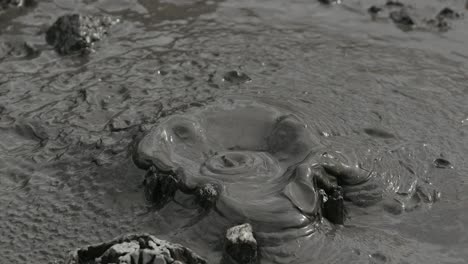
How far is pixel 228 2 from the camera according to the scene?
226 inches

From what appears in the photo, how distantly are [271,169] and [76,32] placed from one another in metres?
2.26

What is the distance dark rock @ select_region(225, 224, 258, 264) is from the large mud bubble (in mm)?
117

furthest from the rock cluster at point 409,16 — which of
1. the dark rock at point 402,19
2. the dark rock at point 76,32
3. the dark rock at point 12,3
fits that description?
the dark rock at point 12,3

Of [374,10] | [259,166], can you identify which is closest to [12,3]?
[374,10]

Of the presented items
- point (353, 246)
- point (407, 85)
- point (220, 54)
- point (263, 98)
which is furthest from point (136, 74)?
point (353, 246)

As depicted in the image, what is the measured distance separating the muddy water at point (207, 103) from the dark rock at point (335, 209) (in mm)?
57

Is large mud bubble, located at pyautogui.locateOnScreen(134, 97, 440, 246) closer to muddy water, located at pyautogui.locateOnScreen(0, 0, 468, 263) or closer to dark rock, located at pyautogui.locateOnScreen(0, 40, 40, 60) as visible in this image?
muddy water, located at pyautogui.locateOnScreen(0, 0, 468, 263)

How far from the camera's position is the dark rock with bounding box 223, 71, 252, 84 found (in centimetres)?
447

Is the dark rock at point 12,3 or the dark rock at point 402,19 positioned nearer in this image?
the dark rock at point 402,19

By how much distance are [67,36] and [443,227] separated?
3076 mm

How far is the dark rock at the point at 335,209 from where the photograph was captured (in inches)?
128

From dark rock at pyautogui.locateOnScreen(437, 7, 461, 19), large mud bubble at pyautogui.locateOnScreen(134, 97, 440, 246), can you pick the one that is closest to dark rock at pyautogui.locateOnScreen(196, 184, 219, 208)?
large mud bubble at pyautogui.locateOnScreen(134, 97, 440, 246)

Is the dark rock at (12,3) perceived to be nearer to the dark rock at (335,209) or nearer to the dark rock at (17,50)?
the dark rock at (17,50)

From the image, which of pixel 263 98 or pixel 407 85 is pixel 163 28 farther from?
pixel 407 85
